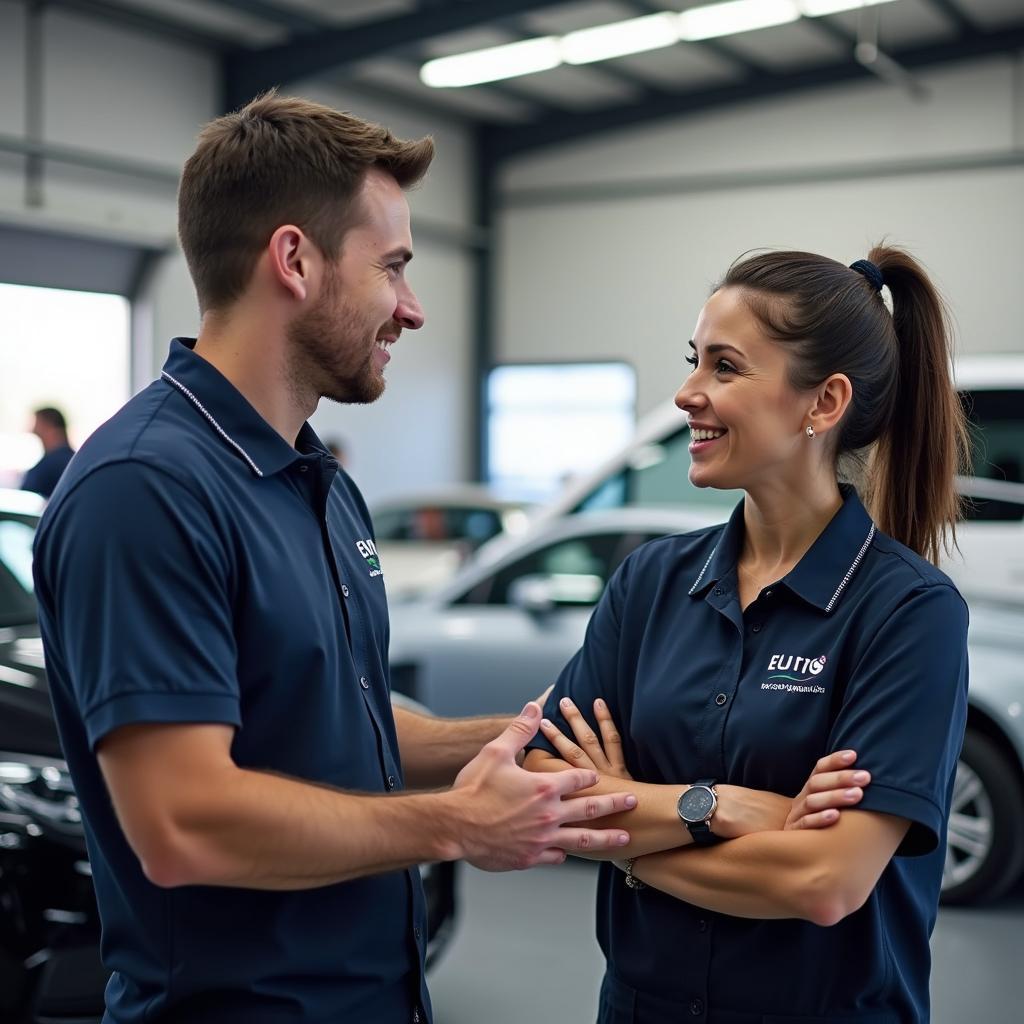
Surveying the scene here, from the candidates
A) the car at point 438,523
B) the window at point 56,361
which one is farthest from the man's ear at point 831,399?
the window at point 56,361

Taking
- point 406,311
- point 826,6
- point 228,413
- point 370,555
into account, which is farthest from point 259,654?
point 826,6

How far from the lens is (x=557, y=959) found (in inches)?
171

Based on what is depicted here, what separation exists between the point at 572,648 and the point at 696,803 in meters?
3.37

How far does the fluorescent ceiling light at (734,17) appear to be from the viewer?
1234 centimetres

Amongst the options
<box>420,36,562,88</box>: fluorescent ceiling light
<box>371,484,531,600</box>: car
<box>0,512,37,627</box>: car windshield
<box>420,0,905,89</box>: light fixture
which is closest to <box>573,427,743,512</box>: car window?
<box>0,512,37,627</box>: car windshield

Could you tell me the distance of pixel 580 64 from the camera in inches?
547

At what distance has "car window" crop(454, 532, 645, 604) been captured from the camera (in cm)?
546

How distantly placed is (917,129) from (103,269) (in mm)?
8224

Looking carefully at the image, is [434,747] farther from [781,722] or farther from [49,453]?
[49,453]

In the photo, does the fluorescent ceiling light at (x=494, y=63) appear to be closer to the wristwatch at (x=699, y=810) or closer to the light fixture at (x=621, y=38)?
the light fixture at (x=621, y=38)

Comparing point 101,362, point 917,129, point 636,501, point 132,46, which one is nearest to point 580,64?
point 917,129

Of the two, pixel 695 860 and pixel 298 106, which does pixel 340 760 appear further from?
pixel 298 106

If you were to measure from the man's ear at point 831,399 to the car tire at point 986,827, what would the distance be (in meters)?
3.14

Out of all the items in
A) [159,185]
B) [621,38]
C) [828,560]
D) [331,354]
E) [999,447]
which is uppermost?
[621,38]
